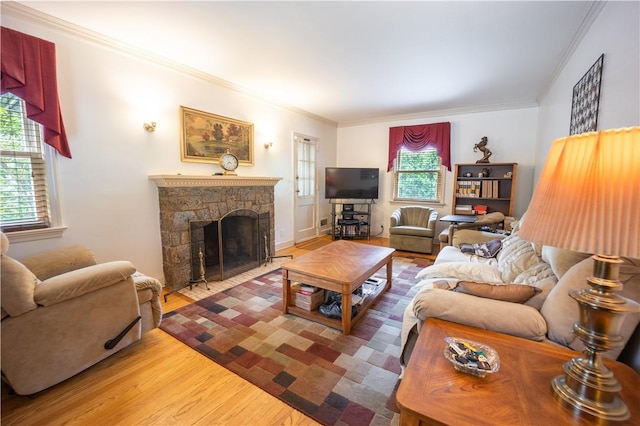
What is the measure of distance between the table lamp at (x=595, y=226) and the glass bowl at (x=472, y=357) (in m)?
0.18

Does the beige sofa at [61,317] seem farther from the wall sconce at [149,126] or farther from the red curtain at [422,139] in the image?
the red curtain at [422,139]

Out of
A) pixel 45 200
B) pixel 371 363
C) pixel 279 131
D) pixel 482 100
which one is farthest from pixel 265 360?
pixel 482 100

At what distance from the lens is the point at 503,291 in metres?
1.40

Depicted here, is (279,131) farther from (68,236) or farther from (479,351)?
(479,351)

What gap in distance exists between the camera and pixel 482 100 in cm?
442

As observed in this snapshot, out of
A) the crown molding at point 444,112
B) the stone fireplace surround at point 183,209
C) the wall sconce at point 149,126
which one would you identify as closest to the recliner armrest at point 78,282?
the stone fireplace surround at point 183,209

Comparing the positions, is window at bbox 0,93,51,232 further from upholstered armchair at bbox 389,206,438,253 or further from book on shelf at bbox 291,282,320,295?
upholstered armchair at bbox 389,206,438,253

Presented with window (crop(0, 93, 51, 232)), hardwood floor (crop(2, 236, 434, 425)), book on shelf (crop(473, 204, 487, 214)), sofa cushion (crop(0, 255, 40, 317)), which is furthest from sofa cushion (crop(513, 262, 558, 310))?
window (crop(0, 93, 51, 232))

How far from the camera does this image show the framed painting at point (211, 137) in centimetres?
324

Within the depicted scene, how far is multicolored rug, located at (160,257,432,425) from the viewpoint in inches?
61.4

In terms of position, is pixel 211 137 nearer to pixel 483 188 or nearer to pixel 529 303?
pixel 529 303

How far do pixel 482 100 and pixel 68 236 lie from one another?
18.5 ft

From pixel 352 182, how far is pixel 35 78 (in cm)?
452

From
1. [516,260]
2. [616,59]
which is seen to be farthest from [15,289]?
[616,59]
